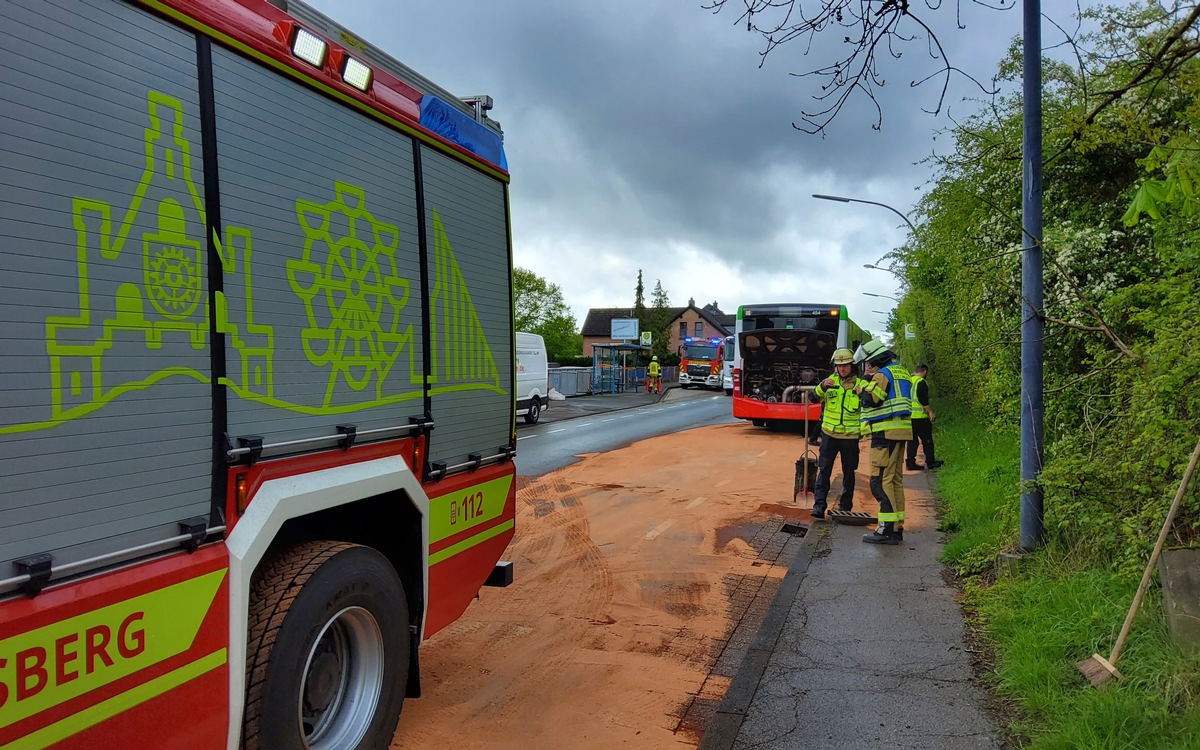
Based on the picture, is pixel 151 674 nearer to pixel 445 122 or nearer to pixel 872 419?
pixel 445 122

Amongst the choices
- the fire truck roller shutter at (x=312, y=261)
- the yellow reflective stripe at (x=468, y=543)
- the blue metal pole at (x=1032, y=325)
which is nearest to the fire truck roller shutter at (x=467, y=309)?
the fire truck roller shutter at (x=312, y=261)

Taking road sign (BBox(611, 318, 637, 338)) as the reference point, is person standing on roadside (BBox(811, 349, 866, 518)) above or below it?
below

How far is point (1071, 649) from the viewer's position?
164 inches

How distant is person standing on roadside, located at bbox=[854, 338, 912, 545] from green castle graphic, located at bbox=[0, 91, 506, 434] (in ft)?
16.7

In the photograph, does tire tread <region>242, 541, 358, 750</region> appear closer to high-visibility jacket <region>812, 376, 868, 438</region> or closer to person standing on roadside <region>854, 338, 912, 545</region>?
person standing on roadside <region>854, 338, 912, 545</region>

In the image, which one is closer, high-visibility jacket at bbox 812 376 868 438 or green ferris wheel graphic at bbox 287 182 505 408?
green ferris wheel graphic at bbox 287 182 505 408

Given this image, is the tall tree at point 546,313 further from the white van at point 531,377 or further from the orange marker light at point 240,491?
the orange marker light at point 240,491

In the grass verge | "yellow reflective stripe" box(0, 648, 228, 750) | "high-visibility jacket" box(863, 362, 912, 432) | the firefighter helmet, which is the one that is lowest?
the grass verge

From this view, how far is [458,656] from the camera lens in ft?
15.3

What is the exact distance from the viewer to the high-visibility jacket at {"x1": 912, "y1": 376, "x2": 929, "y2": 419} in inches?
448

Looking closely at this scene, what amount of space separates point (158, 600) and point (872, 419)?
6860 millimetres

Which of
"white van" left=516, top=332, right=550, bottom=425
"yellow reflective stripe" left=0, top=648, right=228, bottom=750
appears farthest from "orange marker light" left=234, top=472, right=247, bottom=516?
"white van" left=516, top=332, right=550, bottom=425

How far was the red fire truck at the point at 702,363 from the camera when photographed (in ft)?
151

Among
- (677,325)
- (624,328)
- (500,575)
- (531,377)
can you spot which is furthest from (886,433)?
(677,325)
